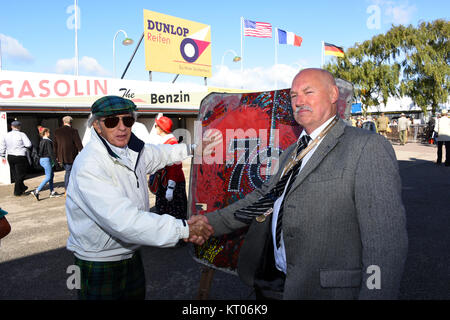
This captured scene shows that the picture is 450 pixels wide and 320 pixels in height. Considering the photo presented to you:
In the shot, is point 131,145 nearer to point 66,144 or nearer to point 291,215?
point 291,215

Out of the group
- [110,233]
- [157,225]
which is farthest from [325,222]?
[110,233]

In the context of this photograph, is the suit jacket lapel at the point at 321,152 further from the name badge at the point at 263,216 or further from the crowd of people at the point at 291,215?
the name badge at the point at 263,216

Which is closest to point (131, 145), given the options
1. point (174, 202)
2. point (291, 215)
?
point (291, 215)

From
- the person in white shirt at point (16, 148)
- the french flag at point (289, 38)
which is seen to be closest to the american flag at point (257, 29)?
the french flag at point (289, 38)

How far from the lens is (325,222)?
5.16ft

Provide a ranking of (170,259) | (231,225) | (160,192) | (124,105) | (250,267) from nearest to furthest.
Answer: (250,267)
(124,105)
(231,225)
(170,259)
(160,192)

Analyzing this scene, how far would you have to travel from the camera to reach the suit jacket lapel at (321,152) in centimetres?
162

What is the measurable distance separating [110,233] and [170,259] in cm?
275

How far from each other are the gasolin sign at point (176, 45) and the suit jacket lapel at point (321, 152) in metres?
19.3

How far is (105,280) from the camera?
211cm

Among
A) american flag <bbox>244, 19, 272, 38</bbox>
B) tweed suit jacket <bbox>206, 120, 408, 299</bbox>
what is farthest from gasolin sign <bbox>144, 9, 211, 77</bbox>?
tweed suit jacket <bbox>206, 120, 408, 299</bbox>

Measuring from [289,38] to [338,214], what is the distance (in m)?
29.8

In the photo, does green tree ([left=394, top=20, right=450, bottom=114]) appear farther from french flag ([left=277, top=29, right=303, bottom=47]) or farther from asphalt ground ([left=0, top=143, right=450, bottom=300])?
asphalt ground ([left=0, top=143, right=450, bottom=300])

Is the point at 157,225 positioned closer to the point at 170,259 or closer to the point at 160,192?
the point at 170,259
